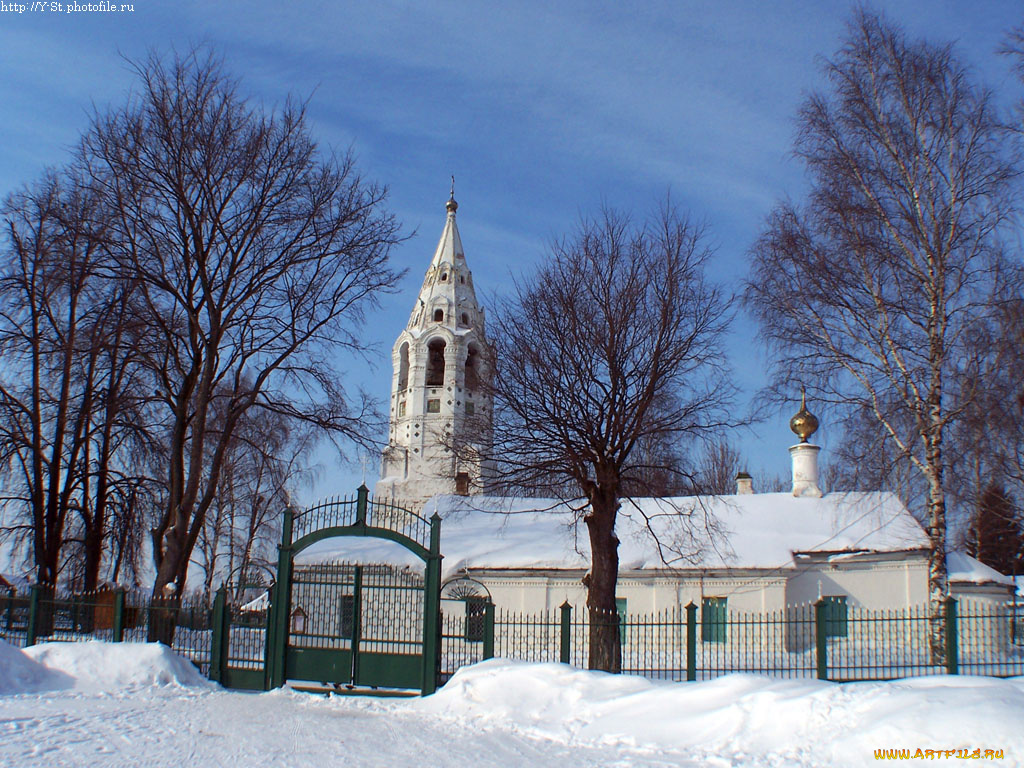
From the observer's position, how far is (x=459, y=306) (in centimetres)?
4244

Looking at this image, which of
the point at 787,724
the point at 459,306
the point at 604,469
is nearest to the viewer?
the point at 787,724

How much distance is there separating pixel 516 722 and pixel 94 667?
7.06 metres

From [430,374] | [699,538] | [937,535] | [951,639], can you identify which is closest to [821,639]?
[951,639]

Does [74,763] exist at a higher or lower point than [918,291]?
lower

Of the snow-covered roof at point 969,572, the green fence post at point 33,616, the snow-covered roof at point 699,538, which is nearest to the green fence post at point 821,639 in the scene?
the snow-covered roof at point 699,538

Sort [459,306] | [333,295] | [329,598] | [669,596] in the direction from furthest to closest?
1. [459,306]
2. [669,596]
3. [333,295]
4. [329,598]

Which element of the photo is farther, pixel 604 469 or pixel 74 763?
pixel 604 469

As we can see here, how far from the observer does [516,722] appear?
11211 millimetres

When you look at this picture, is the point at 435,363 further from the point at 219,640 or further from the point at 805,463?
the point at 219,640

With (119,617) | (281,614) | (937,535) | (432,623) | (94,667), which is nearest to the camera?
(432,623)

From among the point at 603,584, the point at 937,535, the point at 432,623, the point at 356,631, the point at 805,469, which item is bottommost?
the point at 356,631

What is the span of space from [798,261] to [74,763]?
14680 mm

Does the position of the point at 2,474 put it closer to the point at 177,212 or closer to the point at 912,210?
the point at 177,212

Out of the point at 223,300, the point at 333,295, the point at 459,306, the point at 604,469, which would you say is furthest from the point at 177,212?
the point at 459,306
